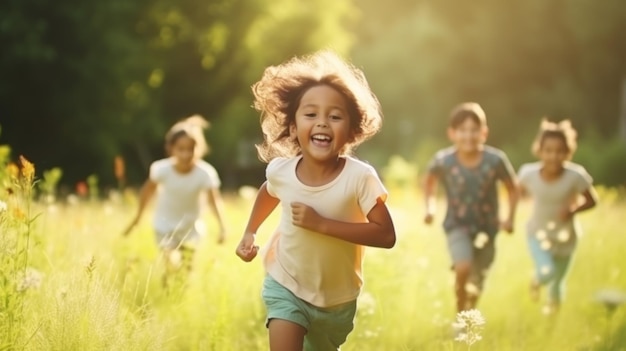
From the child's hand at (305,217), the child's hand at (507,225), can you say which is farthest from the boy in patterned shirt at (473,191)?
the child's hand at (305,217)

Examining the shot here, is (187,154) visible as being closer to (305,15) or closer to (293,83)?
(293,83)

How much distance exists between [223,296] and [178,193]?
3.47 meters

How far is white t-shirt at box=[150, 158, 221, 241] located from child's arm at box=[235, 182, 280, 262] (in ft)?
12.8

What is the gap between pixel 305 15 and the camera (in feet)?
103

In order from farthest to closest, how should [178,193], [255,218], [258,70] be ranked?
[258,70], [178,193], [255,218]

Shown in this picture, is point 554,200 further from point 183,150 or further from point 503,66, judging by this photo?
point 503,66

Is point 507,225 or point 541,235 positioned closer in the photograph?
point 507,225

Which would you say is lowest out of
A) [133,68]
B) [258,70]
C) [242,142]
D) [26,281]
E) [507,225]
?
[26,281]

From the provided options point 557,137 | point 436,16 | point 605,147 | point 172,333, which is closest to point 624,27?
point 605,147

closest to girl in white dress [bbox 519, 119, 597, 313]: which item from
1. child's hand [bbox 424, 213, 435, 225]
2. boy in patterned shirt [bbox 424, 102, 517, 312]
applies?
boy in patterned shirt [bbox 424, 102, 517, 312]

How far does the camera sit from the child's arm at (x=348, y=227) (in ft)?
13.9

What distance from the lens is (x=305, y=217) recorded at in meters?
4.24

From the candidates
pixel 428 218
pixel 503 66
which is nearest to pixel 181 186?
pixel 428 218

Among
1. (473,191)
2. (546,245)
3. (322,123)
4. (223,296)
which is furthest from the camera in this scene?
(546,245)
